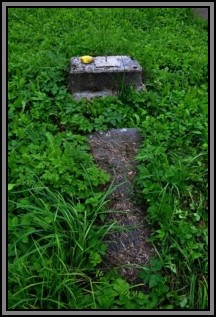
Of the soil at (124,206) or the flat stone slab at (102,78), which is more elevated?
the flat stone slab at (102,78)

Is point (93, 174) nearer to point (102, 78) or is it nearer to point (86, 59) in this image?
point (102, 78)

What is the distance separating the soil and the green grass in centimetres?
8

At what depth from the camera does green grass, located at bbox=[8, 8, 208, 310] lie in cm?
262

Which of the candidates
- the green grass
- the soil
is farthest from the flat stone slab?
the soil

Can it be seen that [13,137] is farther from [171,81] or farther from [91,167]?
[171,81]

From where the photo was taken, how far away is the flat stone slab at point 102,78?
447 cm

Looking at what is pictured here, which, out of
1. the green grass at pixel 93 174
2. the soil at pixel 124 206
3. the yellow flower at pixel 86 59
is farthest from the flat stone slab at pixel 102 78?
the soil at pixel 124 206

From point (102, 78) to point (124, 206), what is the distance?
1.86m

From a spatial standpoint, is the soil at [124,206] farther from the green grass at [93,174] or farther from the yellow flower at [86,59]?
the yellow flower at [86,59]

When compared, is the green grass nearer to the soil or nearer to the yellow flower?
the soil

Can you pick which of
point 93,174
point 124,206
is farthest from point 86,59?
point 124,206

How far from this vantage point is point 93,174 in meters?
3.30

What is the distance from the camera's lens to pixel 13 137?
3.78 m

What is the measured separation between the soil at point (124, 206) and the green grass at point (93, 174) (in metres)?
0.08
